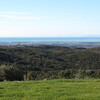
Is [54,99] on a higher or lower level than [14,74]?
higher

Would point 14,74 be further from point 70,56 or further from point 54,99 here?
point 70,56

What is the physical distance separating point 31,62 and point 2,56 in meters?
8.05

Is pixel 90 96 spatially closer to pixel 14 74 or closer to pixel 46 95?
pixel 46 95

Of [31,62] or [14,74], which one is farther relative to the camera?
[31,62]

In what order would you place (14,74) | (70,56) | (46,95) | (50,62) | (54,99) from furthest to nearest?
(70,56), (50,62), (14,74), (46,95), (54,99)

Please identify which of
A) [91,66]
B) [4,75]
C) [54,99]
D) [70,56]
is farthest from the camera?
[70,56]

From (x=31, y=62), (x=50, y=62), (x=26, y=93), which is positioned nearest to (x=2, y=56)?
(x=31, y=62)

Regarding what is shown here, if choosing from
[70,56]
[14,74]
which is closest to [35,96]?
[14,74]

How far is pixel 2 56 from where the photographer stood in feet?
183

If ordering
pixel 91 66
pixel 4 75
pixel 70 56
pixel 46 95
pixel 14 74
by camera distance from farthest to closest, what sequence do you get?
pixel 70 56
pixel 91 66
pixel 14 74
pixel 4 75
pixel 46 95

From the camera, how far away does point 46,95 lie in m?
8.52

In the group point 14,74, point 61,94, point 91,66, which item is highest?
point 61,94

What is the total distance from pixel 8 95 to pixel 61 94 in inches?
88.6

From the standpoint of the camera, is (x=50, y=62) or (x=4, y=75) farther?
(x=50, y=62)
